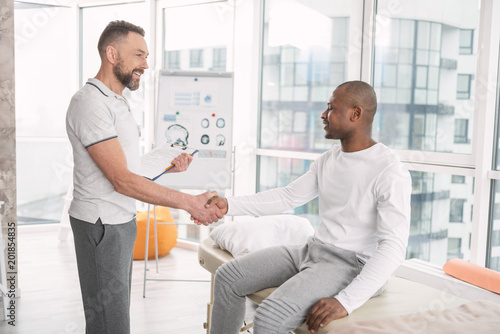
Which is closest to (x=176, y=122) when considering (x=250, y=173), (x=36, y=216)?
(x=250, y=173)

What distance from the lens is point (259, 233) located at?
2.76 m

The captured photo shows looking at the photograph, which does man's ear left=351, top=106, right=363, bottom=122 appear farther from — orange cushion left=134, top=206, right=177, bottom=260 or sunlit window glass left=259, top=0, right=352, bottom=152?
orange cushion left=134, top=206, right=177, bottom=260

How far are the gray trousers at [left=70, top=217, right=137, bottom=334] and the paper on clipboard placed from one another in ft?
1.08

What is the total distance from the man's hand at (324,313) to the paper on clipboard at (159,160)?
31.5 inches

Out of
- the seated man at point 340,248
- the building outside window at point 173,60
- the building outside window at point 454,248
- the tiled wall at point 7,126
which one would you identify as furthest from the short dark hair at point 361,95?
the building outside window at point 173,60

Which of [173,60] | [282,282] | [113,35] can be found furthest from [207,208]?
[173,60]

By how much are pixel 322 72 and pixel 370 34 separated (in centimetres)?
55

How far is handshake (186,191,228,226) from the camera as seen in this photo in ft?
7.45

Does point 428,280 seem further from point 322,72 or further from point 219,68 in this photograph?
point 219,68

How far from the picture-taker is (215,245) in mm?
2783

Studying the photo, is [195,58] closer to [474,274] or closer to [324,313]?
[474,274]

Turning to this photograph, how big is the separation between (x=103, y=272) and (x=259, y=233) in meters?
1.11

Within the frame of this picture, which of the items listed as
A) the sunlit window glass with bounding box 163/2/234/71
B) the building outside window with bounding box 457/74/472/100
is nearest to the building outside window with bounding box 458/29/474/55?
the building outside window with bounding box 457/74/472/100

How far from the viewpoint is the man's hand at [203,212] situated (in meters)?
2.25
